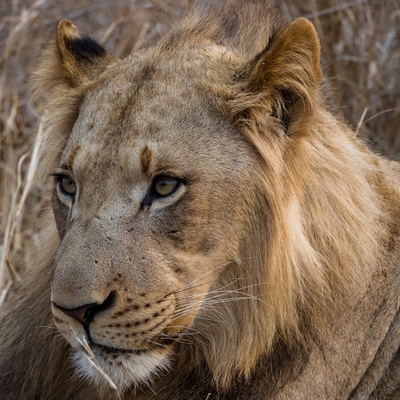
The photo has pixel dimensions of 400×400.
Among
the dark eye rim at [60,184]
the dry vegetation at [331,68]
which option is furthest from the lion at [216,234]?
the dry vegetation at [331,68]

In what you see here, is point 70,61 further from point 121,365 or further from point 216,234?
point 121,365

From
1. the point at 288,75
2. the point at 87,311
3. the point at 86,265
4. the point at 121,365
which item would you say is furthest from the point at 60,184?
the point at 288,75

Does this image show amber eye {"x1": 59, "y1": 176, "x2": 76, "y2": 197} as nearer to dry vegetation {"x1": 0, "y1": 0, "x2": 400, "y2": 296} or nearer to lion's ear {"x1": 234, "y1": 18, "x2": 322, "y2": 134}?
lion's ear {"x1": 234, "y1": 18, "x2": 322, "y2": 134}

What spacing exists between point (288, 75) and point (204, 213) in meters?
0.65

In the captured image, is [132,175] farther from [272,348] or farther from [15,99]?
[15,99]

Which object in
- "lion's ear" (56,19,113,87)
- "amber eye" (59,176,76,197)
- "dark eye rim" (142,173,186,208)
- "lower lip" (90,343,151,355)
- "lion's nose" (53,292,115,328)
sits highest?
"lion's ear" (56,19,113,87)

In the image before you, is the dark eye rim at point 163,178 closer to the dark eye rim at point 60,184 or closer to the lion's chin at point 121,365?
the dark eye rim at point 60,184

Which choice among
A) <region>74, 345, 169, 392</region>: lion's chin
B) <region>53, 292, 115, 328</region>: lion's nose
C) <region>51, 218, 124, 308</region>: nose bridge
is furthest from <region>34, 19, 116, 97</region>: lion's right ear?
<region>74, 345, 169, 392</region>: lion's chin

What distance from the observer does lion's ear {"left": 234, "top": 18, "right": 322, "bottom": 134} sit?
298cm

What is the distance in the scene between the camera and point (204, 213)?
3.00 meters

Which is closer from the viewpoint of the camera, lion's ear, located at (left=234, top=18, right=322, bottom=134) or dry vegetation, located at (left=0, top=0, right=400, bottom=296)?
lion's ear, located at (left=234, top=18, right=322, bottom=134)

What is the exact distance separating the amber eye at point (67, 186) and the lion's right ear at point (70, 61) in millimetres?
517

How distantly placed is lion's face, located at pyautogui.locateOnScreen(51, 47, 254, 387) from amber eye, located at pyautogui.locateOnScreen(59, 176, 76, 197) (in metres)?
0.09

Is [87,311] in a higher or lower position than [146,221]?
lower
